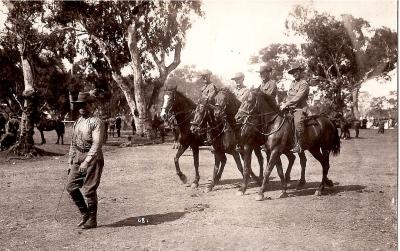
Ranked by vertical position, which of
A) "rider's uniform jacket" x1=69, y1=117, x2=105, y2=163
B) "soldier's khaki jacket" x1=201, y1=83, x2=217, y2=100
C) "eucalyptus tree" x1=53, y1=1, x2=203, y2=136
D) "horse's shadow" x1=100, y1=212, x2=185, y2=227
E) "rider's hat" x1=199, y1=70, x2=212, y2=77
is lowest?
"horse's shadow" x1=100, y1=212, x2=185, y2=227

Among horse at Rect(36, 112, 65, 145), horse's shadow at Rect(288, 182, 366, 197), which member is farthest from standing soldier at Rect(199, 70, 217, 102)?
horse at Rect(36, 112, 65, 145)

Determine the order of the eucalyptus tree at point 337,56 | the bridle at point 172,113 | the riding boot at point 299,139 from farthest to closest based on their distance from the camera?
the eucalyptus tree at point 337,56 → the bridle at point 172,113 → the riding boot at point 299,139

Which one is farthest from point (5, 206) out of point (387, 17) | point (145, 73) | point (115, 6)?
point (145, 73)

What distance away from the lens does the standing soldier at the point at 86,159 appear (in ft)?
22.5

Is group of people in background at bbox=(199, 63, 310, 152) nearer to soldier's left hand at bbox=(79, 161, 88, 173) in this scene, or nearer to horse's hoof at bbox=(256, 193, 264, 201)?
horse's hoof at bbox=(256, 193, 264, 201)

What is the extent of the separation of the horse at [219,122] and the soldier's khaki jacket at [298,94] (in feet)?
4.14

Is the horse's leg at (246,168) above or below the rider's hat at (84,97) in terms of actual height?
below

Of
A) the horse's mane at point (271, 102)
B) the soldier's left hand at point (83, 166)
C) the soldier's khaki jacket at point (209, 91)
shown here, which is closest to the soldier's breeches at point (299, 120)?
the horse's mane at point (271, 102)

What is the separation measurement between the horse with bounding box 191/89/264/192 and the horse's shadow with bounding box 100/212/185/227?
238 centimetres

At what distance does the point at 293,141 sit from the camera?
9.67 m

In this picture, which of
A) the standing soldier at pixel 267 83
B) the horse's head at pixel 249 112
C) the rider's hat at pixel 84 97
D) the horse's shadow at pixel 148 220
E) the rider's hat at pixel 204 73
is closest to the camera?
the rider's hat at pixel 84 97

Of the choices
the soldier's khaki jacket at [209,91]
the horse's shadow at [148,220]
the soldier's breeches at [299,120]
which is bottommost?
the horse's shadow at [148,220]

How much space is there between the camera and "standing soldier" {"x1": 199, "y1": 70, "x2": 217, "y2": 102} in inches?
413

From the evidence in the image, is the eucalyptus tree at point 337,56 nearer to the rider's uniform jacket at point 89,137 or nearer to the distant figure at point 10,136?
the distant figure at point 10,136
